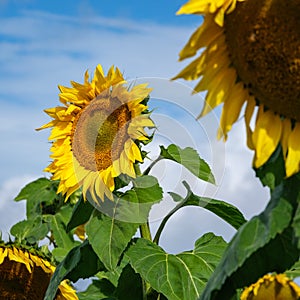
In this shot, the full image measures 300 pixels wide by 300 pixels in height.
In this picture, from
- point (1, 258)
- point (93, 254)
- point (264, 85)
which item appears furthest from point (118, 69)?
point (264, 85)

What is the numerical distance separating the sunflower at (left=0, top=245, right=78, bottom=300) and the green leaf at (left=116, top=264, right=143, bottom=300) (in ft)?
1.62

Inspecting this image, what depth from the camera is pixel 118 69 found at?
8.71ft

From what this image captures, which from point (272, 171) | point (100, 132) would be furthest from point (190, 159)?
point (272, 171)

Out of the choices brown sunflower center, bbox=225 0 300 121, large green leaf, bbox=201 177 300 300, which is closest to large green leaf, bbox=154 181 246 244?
large green leaf, bbox=201 177 300 300

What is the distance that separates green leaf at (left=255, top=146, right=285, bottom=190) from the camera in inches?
60.7

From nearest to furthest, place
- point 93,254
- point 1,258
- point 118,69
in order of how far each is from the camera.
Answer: point 93,254 < point 118,69 < point 1,258

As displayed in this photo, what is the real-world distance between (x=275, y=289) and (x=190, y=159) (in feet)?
2.65

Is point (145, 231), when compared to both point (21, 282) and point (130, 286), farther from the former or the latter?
point (21, 282)

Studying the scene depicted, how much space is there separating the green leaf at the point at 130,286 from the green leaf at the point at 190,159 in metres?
0.36

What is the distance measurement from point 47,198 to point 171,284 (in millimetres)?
2095

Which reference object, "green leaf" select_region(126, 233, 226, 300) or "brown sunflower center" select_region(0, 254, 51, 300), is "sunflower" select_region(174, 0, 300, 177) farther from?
"brown sunflower center" select_region(0, 254, 51, 300)

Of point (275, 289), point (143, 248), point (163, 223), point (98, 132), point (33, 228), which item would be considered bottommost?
point (275, 289)

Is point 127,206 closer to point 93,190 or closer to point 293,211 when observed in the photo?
point 93,190

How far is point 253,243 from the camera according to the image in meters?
1.41
